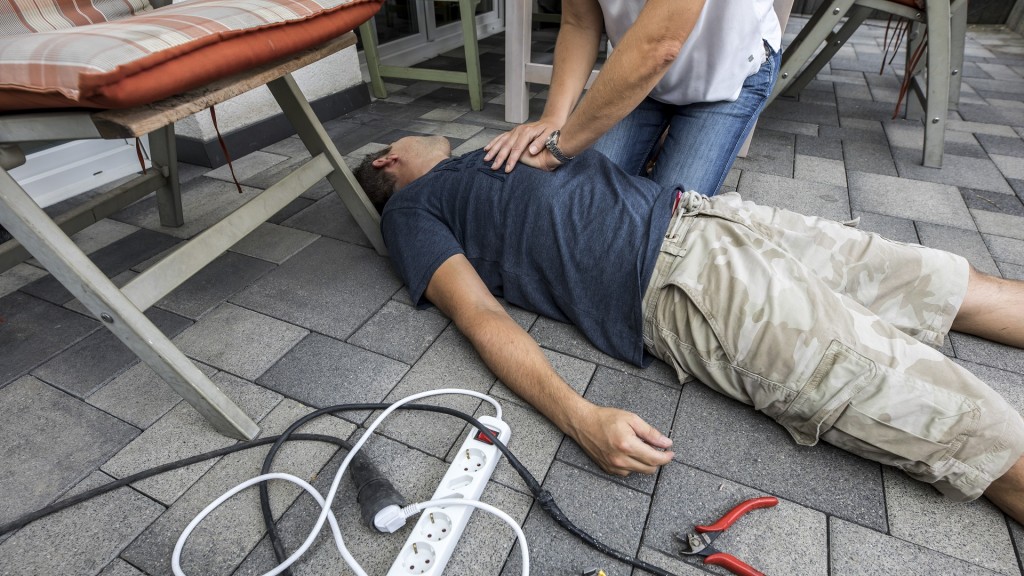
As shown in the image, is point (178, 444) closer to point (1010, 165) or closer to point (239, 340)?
point (239, 340)

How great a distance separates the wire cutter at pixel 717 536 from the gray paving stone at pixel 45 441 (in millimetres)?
1048

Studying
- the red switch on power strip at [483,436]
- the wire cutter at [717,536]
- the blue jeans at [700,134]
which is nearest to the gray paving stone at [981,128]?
the blue jeans at [700,134]

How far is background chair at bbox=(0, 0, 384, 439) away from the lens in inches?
26.4

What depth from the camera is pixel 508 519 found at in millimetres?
741

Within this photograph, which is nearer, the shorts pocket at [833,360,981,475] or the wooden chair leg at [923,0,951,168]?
the shorts pocket at [833,360,981,475]

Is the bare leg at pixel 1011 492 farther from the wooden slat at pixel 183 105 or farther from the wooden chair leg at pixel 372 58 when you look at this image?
the wooden chair leg at pixel 372 58

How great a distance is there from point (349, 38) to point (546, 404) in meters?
0.89

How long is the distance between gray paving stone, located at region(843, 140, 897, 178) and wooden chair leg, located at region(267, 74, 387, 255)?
1868mm

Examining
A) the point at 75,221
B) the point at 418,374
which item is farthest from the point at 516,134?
the point at 75,221

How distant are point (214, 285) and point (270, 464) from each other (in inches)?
28.1

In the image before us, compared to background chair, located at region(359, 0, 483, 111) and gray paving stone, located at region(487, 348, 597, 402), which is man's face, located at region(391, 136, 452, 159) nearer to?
gray paving stone, located at region(487, 348, 597, 402)

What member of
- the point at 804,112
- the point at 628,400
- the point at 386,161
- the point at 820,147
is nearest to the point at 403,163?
the point at 386,161

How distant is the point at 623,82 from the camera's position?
1.03 m

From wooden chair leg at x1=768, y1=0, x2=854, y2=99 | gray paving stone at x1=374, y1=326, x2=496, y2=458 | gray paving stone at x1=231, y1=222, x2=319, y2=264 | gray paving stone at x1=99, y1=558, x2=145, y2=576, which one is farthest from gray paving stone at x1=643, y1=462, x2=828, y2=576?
wooden chair leg at x1=768, y1=0, x2=854, y2=99
